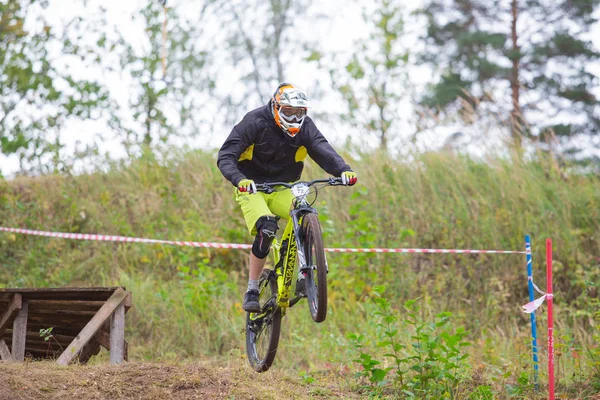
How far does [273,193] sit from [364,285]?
149 inches

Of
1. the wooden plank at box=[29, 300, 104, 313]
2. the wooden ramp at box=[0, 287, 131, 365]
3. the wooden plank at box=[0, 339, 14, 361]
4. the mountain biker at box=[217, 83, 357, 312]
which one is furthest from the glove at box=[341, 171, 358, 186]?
the wooden plank at box=[0, 339, 14, 361]

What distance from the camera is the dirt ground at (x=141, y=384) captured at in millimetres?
5371

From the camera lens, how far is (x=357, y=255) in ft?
32.7

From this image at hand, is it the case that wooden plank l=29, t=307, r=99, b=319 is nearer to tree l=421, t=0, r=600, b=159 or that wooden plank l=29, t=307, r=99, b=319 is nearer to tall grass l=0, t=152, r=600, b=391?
tall grass l=0, t=152, r=600, b=391

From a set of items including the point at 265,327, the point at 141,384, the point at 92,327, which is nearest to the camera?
the point at 141,384

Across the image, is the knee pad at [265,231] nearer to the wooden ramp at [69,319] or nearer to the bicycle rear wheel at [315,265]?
the bicycle rear wheel at [315,265]

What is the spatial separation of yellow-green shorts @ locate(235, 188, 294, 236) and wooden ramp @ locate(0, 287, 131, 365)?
180cm

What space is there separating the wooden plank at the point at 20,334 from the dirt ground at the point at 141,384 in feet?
3.83

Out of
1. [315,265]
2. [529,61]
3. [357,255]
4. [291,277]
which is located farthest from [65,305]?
[529,61]

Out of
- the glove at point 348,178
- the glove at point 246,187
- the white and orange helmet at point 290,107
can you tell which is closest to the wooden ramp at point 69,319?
the glove at point 246,187

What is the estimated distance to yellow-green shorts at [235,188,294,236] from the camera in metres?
5.94

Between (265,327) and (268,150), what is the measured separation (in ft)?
5.38

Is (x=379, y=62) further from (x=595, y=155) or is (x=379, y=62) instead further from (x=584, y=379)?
(x=584, y=379)

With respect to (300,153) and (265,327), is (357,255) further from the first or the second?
(300,153)
